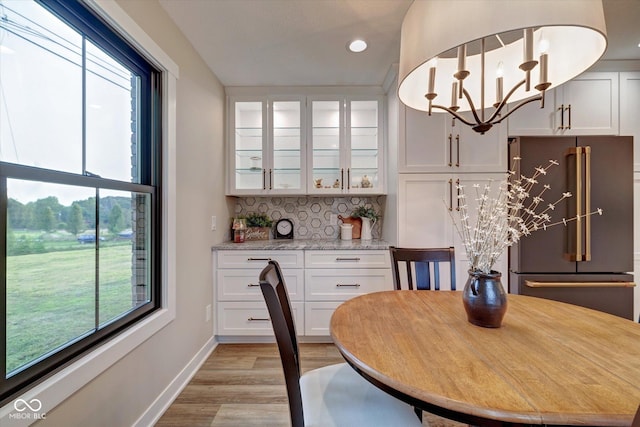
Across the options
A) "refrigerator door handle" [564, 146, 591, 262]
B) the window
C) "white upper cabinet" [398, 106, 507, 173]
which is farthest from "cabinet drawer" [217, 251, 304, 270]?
"refrigerator door handle" [564, 146, 591, 262]

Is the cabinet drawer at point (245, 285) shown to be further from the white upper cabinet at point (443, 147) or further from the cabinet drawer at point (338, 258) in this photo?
the white upper cabinet at point (443, 147)

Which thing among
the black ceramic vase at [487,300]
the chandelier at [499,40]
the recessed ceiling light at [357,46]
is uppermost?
the recessed ceiling light at [357,46]

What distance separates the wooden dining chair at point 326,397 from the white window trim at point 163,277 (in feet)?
2.71

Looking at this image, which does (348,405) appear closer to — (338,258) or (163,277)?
(163,277)

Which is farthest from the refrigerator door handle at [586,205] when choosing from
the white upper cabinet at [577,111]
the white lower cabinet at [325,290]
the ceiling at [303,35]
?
the white lower cabinet at [325,290]

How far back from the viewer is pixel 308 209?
308cm

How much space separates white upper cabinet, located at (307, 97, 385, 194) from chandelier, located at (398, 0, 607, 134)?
1.34 meters

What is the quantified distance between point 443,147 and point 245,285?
211cm

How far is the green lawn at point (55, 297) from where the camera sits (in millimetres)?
940

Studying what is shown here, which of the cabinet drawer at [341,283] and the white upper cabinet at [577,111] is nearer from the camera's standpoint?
the white upper cabinet at [577,111]

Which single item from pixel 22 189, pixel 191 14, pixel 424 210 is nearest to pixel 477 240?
pixel 424 210

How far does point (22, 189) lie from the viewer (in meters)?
0.95

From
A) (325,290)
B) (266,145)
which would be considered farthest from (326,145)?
(325,290)

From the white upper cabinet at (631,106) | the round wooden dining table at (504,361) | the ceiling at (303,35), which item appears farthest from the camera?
the white upper cabinet at (631,106)
